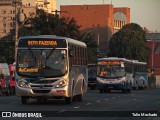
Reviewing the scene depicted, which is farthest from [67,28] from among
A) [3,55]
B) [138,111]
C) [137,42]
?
[138,111]

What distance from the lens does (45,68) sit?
28.8m

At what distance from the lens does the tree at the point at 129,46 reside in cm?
11725

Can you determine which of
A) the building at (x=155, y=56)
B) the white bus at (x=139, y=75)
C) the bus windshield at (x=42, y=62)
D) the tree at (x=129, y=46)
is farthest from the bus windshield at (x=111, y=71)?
the building at (x=155, y=56)

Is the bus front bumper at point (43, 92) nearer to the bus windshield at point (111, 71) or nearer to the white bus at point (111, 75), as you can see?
the white bus at point (111, 75)

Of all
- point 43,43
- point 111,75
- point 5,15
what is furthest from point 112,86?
point 5,15

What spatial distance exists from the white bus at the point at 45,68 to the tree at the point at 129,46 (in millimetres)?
87327

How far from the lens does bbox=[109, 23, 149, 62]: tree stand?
385 ft

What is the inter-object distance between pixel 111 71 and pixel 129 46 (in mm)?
65226

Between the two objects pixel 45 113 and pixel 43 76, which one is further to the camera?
pixel 43 76

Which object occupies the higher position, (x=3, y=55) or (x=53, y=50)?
(x=53, y=50)

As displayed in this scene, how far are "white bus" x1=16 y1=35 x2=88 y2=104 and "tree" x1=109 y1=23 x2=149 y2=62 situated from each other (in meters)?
87.3

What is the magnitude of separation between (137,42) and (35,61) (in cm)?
9099

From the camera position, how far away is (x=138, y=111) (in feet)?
83.6

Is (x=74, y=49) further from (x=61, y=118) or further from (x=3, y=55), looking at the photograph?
(x=3, y=55)
